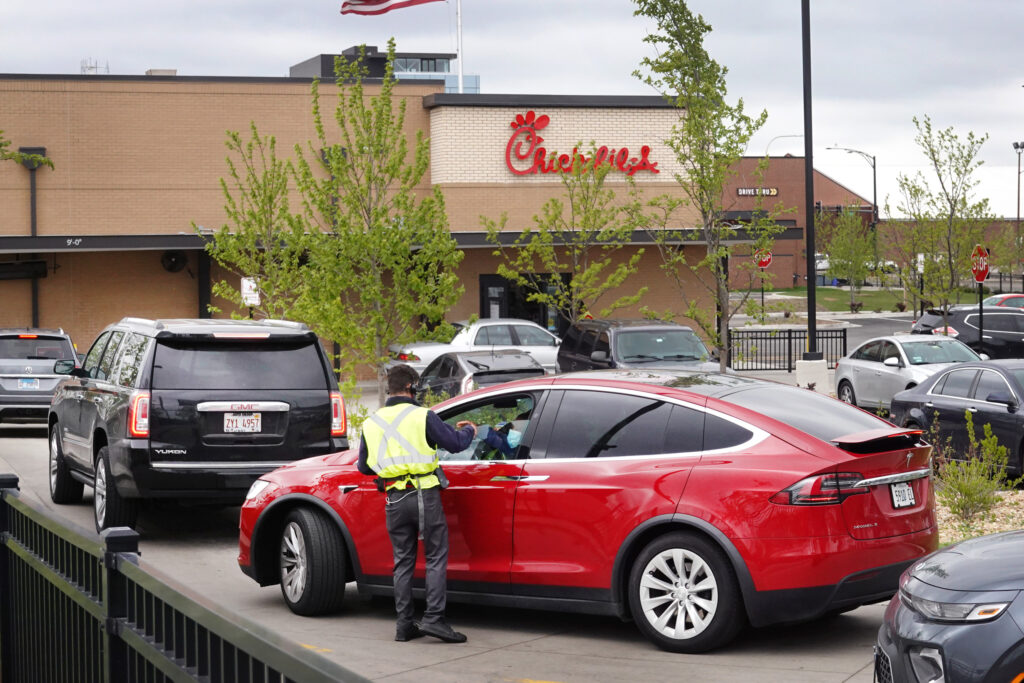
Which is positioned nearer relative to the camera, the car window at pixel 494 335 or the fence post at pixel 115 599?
the fence post at pixel 115 599

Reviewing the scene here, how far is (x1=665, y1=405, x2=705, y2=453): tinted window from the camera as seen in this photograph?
7273 millimetres

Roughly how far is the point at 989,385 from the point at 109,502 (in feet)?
32.9

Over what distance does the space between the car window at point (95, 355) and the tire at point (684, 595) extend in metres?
7.18

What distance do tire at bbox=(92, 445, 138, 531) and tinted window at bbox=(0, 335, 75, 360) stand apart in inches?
400

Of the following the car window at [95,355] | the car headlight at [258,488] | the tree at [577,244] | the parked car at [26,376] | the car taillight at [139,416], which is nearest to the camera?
the car headlight at [258,488]

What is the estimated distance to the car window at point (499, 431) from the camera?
785cm

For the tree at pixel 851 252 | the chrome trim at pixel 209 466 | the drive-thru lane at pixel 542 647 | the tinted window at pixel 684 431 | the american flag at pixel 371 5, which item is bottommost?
the drive-thru lane at pixel 542 647

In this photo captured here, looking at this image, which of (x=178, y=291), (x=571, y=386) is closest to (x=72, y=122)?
(x=178, y=291)

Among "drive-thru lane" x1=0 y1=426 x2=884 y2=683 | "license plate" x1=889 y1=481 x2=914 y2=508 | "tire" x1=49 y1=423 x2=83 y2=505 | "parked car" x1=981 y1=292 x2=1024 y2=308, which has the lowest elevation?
"drive-thru lane" x1=0 y1=426 x2=884 y2=683

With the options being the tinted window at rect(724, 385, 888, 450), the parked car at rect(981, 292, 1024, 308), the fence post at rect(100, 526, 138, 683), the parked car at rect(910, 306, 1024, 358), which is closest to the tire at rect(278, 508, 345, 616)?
the tinted window at rect(724, 385, 888, 450)

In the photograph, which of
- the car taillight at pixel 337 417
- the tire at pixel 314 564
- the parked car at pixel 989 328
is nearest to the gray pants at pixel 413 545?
the tire at pixel 314 564

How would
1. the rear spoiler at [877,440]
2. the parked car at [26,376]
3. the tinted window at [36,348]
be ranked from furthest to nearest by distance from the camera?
the tinted window at [36,348] → the parked car at [26,376] → the rear spoiler at [877,440]

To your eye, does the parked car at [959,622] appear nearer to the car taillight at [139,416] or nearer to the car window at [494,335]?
the car taillight at [139,416]

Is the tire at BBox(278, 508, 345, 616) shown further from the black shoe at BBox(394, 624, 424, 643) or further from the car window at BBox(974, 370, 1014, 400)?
the car window at BBox(974, 370, 1014, 400)
